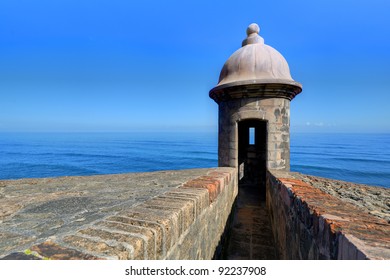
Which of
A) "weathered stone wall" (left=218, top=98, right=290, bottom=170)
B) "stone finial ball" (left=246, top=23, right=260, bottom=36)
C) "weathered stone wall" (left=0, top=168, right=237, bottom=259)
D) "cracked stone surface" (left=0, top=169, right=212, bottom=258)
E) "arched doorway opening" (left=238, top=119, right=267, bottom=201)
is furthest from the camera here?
"arched doorway opening" (left=238, top=119, right=267, bottom=201)

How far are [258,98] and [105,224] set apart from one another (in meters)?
4.81

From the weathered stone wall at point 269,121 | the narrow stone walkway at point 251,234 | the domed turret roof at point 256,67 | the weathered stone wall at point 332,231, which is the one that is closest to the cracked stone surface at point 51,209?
the weathered stone wall at point 332,231

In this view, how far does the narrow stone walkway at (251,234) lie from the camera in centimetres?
366

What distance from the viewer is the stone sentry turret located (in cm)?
516

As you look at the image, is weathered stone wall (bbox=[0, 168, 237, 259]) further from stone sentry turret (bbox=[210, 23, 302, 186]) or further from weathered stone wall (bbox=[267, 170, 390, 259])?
stone sentry turret (bbox=[210, 23, 302, 186])

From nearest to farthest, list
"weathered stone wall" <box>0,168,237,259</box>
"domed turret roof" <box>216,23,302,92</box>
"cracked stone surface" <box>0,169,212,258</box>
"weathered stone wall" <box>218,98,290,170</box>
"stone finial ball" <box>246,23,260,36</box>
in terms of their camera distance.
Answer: "weathered stone wall" <box>0,168,237,259</box> < "cracked stone surface" <box>0,169,212,258</box> < "domed turret roof" <box>216,23,302,92</box> < "weathered stone wall" <box>218,98,290,170</box> < "stone finial ball" <box>246,23,260,36</box>

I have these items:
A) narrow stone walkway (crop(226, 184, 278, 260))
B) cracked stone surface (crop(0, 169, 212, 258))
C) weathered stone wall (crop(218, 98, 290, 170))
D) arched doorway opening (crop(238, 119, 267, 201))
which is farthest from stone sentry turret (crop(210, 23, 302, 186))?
cracked stone surface (crop(0, 169, 212, 258))

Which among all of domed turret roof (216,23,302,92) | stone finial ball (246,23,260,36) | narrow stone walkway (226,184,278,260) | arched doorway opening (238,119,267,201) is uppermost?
stone finial ball (246,23,260,36)

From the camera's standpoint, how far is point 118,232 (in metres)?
1.20

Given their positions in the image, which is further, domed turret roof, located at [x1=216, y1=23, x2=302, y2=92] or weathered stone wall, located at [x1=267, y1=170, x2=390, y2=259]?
domed turret roof, located at [x1=216, y1=23, x2=302, y2=92]

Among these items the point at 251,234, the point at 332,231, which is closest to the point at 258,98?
the point at 251,234

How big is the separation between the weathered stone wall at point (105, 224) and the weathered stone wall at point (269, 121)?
3142mm

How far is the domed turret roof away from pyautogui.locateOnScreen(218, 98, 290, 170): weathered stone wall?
1.64ft

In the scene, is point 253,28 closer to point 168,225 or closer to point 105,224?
point 168,225
